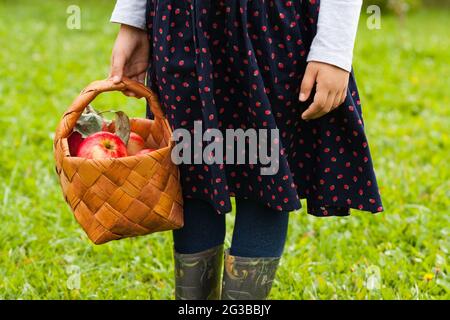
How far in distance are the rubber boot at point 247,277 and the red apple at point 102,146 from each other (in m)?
0.34

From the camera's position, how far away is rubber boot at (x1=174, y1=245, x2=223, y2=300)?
4.58ft

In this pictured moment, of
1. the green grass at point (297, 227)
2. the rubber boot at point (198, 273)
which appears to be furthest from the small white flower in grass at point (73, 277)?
the rubber boot at point (198, 273)

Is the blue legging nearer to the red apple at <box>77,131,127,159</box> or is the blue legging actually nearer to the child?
the child

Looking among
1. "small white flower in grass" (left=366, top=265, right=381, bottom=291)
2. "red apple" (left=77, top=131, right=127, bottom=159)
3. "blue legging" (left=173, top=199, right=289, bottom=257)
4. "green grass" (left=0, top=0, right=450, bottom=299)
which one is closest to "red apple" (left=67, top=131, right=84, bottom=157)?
"red apple" (left=77, top=131, right=127, bottom=159)

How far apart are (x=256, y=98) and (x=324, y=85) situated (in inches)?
4.8

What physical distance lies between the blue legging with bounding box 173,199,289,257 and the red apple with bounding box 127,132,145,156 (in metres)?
0.15

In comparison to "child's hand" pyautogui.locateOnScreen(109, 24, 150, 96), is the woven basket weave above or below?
below

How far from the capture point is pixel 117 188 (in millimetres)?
1132

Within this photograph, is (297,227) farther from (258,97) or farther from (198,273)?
(258,97)

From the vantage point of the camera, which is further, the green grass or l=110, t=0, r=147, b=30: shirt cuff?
the green grass

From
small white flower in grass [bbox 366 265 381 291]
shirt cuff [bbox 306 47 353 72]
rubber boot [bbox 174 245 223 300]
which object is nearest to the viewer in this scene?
shirt cuff [bbox 306 47 353 72]

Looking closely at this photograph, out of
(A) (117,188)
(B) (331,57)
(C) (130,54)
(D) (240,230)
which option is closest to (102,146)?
(A) (117,188)

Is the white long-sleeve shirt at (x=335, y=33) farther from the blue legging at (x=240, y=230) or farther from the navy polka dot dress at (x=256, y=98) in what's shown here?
the blue legging at (x=240, y=230)
